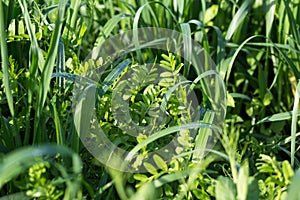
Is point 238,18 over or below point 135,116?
over

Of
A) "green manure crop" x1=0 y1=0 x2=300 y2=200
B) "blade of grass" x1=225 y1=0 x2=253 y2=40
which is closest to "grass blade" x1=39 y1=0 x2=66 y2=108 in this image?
"green manure crop" x1=0 y1=0 x2=300 y2=200

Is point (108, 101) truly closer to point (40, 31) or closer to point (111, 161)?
point (111, 161)

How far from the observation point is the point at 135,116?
1.45 m

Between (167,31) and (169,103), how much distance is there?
47 cm

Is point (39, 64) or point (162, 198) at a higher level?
point (39, 64)

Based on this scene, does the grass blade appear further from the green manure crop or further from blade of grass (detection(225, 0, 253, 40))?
blade of grass (detection(225, 0, 253, 40))

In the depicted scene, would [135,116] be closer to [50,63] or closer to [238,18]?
[50,63]

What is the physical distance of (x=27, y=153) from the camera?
0.95m

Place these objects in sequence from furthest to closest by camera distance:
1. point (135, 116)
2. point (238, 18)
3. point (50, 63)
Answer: point (238, 18) → point (135, 116) → point (50, 63)

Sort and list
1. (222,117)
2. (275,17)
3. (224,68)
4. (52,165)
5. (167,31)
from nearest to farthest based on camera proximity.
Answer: (52,165) → (222,117) → (224,68) → (167,31) → (275,17)

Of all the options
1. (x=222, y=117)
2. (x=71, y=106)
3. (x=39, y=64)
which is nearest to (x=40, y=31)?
(x=39, y=64)

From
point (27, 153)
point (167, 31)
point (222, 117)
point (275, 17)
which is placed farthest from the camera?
point (275, 17)

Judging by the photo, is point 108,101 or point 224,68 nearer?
point 108,101

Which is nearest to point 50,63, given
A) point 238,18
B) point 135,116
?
point 135,116
